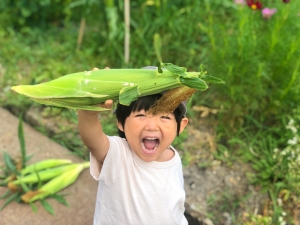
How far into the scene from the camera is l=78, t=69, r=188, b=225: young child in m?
1.41

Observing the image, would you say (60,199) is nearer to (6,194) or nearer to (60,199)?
(60,199)

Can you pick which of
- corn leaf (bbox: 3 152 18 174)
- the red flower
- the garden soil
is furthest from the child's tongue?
the red flower

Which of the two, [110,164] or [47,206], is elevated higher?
[110,164]

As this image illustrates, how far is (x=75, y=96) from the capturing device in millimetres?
1255

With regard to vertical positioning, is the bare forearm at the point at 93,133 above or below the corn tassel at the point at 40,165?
above

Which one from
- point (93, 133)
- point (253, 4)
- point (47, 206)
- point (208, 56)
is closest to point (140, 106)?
point (93, 133)

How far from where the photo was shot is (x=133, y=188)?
4.93 ft

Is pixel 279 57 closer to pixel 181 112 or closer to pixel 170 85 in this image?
pixel 181 112

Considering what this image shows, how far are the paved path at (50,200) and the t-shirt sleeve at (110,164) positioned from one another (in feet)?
2.96

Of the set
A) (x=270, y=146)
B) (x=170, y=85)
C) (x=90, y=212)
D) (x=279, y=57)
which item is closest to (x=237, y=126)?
(x=270, y=146)

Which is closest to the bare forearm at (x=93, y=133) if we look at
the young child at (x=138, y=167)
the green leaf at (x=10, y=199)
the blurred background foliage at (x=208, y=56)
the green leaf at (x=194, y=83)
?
the young child at (x=138, y=167)

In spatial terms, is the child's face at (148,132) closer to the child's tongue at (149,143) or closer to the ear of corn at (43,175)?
the child's tongue at (149,143)

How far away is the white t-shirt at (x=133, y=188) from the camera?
1495mm

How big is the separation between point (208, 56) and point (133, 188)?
199cm
